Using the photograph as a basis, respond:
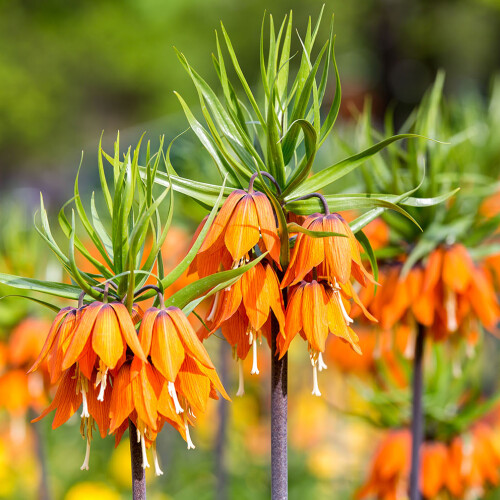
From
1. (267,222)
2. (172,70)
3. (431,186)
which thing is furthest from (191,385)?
(172,70)

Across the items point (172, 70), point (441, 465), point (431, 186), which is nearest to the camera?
point (431, 186)

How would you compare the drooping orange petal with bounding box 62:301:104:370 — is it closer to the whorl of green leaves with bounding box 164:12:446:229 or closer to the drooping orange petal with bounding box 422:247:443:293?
the whorl of green leaves with bounding box 164:12:446:229

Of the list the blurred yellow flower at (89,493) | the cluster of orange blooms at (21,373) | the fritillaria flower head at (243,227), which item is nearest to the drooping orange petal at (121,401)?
the fritillaria flower head at (243,227)

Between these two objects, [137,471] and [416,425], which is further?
[416,425]

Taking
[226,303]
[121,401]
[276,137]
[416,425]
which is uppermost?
[276,137]

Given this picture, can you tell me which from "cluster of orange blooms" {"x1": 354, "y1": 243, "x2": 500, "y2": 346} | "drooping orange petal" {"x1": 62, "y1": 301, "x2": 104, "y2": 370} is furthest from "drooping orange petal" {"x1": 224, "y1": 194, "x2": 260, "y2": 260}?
"cluster of orange blooms" {"x1": 354, "y1": 243, "x2": 500, "y2": 346}

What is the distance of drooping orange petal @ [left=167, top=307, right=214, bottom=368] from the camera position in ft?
3.08

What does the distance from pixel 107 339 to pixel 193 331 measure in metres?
0.12

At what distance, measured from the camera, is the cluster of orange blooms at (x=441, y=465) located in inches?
75.2

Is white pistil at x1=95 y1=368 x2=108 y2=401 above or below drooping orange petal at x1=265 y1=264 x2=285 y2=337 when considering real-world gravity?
below

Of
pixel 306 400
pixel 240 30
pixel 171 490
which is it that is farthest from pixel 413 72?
pixel 171 490

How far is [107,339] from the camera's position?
0.90m

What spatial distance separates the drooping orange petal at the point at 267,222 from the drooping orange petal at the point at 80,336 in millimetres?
249

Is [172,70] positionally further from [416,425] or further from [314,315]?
[314,315]
